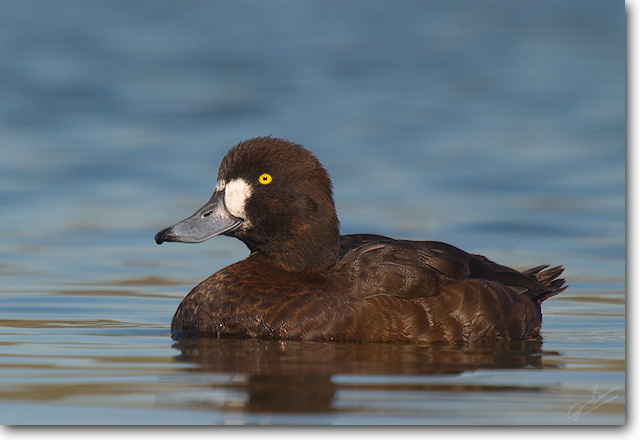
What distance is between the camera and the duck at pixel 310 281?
6.06 metres

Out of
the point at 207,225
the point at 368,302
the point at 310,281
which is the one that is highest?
the point at 207,225

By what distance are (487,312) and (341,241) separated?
1.02 m

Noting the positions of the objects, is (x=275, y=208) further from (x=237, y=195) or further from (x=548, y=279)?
(x=548, y=279)

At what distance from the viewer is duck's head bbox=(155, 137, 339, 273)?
20.7ft

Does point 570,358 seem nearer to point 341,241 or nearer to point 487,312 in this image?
point 487,312

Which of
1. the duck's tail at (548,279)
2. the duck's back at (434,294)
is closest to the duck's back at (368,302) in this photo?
the duck's back at (434,294)

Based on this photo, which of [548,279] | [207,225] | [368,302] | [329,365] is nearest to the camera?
[329,365]

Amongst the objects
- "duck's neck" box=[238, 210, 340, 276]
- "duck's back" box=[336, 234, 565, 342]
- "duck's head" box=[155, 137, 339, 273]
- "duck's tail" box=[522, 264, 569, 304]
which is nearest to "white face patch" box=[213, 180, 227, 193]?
"duck's head" box=[155, 137, 339, 273]

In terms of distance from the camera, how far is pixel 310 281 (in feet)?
20.6

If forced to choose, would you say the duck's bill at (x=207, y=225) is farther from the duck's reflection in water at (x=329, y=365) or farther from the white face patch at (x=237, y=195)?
the duck's reflection in water at (x=329, y=365)

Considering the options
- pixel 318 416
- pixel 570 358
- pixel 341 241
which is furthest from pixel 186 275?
pixel 318 416

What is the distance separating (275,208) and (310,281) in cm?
42

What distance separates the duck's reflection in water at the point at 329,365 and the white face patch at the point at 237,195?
2.35 ft

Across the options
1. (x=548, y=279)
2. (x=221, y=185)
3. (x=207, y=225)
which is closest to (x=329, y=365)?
(x=207, y=225)
